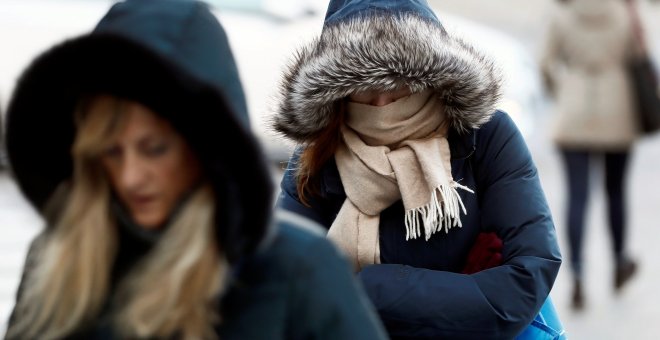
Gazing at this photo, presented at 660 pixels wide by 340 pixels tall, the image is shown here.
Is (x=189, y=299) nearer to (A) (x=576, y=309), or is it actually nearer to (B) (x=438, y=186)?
(B) (x=438, y=186)

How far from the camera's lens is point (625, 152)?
697cm

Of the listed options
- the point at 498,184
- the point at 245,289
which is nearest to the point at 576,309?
the point at 498,184

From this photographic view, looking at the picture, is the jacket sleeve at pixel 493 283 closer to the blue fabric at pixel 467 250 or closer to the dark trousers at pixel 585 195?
the blue fabric at pixel 467 250

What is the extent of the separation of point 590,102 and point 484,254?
154 inches

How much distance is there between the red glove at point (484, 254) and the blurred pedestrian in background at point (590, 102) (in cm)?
375

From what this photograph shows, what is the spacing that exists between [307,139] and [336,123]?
8cm

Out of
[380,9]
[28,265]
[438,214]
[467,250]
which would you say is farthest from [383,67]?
[28,265]

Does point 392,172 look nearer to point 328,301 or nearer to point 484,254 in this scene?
point 484,254

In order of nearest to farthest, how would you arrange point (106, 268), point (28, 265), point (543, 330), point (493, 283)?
point (106, 268), point (28, 265), point (493, 283), point (543, 330)

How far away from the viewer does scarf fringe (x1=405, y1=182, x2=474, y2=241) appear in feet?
10.5

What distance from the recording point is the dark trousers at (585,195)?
694 cm

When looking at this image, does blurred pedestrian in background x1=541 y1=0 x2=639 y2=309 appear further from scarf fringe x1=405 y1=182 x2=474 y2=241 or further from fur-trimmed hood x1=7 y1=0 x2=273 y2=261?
fur-trimmed hood x1=7 y1=0 x2=273 y2=261

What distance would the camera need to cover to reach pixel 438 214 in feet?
10.6

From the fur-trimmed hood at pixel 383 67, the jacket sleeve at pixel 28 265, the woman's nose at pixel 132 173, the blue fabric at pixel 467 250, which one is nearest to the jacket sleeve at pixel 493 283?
the blue fabric at pixel 467 250
